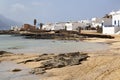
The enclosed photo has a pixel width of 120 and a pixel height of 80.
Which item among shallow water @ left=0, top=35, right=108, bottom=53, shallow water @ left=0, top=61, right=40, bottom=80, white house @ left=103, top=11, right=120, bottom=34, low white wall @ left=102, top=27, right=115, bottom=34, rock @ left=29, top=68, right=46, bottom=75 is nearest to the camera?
shallow water @ left=0, top=61, right=40, bottom=80

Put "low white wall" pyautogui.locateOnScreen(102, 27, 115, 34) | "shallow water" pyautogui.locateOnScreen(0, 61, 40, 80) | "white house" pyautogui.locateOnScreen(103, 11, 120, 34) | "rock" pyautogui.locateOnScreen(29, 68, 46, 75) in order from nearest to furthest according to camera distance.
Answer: "shallow water" pyautogui.locateOnScreen(0, 61, 40, 80) → "rock" pyautogui.locateOnScreen(29, 68, 46, 75) → "white house" pyautogui.locateOnScreen(103, 11, 120, 34) → "low white wall" pyautogui.locateOnScreen(102, 27, 115, 34)

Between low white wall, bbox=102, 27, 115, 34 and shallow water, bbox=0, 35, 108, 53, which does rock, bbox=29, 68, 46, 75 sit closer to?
shallow water, bbox=0, 35, 108, 53

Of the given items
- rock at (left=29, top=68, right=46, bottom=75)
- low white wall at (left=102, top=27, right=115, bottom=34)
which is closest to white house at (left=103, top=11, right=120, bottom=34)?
low white wall at (left=102, top=27, right=115, bottom=34)

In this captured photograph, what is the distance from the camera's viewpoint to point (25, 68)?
711 inches

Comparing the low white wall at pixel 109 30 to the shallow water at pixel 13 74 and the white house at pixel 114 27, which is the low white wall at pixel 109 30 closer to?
the white house at pixel 114 27

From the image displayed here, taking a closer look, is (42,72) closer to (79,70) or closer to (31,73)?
(31,73)

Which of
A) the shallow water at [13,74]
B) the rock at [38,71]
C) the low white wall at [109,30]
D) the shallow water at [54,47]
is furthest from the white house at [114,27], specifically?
the rock at [38,71]

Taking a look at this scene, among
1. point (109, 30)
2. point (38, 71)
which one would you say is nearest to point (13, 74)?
point (38, 71)

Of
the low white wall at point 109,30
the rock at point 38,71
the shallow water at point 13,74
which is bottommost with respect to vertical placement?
the shallow water at point 13,74

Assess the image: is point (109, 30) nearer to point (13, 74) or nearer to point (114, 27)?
point (114, 27)

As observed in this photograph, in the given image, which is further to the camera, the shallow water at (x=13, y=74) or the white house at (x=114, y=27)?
the white house at (x=114, y=27)

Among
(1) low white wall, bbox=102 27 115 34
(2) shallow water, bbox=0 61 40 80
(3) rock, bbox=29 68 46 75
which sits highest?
(1) low white wall, bbox=102 27 115 34

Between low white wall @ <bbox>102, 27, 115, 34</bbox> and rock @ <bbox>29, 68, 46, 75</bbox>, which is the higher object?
low white wall @ <bbox>102, 27, 115, 34</bbox>

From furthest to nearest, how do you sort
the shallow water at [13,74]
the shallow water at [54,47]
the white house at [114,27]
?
the white house at [114,27], the shallow water at [54,47], the shallow water at [13,74]
